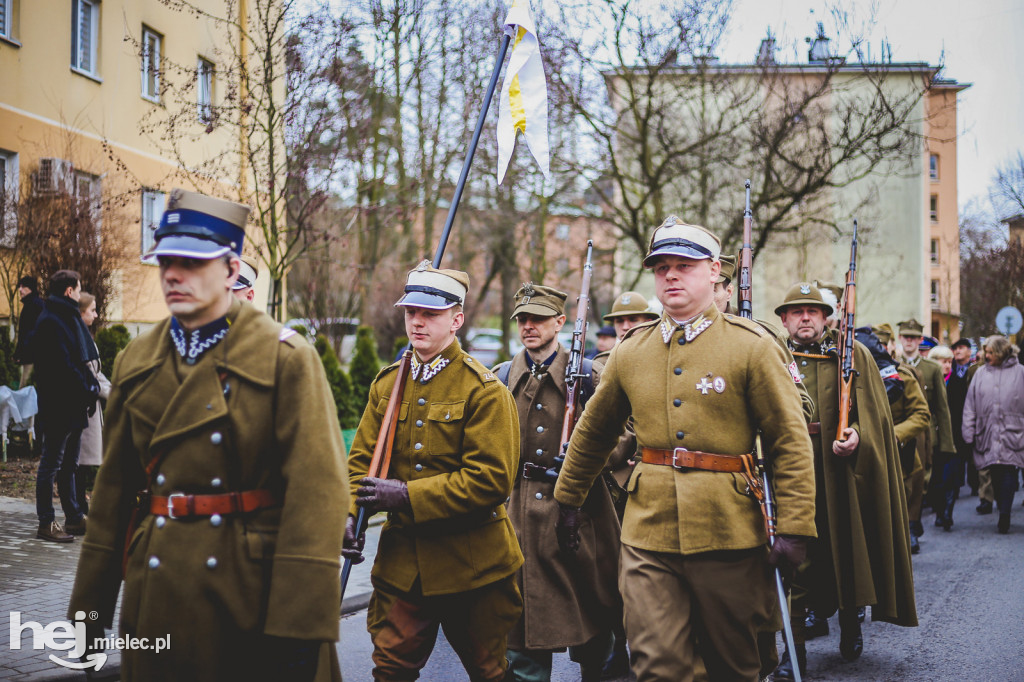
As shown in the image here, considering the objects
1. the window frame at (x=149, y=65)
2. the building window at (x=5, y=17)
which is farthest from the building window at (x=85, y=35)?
the building window at (x=5, y=17)

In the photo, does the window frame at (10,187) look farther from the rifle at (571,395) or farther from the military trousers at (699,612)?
the military trousers at (699,612)

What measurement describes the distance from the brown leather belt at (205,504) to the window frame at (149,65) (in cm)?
842

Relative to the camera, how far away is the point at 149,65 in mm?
10656

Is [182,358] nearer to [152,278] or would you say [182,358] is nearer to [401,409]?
[401,409]

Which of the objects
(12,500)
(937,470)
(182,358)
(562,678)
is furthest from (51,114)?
(937,470)

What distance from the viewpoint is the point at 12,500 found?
32.5 ft

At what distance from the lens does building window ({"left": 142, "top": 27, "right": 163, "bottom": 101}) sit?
34.8 feet

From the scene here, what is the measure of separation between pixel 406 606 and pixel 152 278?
522 inches

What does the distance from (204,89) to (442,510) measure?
10900mm

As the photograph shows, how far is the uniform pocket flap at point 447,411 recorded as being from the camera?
4312 millimetres

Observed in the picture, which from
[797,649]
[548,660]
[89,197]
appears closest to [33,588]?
[548,660]

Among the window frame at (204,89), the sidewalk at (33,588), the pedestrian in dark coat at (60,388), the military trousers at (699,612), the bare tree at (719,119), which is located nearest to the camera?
the military trousers at (699,612)

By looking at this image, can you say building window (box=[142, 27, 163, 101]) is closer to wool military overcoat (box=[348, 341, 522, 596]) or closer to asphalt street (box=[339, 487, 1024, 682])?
asphalt street (box=[339, 487, 1024, 682])

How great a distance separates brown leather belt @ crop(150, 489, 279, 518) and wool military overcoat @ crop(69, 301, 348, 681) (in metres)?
0.02
